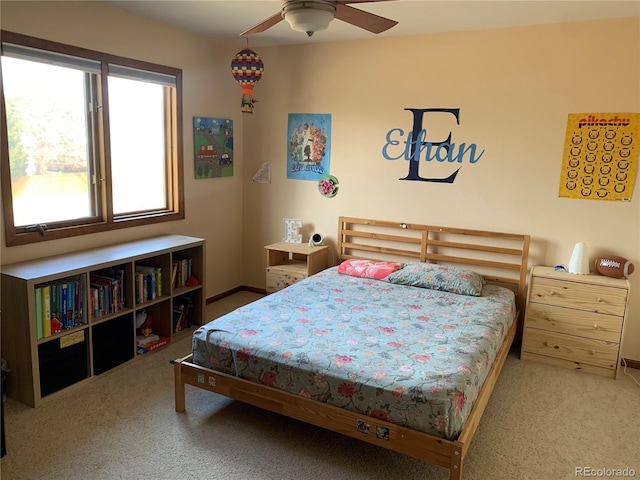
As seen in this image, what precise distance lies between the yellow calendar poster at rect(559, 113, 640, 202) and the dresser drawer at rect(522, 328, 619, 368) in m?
1.03

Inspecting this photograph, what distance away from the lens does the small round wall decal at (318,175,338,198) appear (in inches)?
174

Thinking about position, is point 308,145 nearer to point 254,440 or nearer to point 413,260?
point 413,260

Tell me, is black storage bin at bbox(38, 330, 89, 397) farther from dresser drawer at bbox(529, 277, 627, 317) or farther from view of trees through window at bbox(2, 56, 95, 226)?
dresser drawer at bbox(529, 277, 627, 317)

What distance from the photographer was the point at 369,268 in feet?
13.0

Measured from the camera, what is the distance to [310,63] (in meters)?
4.36

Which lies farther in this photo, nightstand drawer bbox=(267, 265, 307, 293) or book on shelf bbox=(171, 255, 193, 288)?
nightstand drawer bbox=(267, 265, 307, 293)

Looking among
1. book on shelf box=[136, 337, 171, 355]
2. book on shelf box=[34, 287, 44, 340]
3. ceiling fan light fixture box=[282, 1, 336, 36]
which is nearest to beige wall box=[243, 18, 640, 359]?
book on shelf box=[136, 337, 171, 355]

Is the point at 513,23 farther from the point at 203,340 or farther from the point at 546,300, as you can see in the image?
the point at 203,340

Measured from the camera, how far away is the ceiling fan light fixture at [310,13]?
202 centimetres

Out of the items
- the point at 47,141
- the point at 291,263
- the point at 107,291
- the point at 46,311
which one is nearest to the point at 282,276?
the point at 291,263

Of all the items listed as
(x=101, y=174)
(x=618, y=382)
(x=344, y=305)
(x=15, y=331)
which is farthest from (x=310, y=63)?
A: (x=618, y=382)

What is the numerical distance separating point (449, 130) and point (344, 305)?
1.73m

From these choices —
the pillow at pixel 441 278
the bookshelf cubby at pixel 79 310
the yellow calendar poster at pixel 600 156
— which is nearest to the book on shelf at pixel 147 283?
the bookshelf cubby at pixel 79 310

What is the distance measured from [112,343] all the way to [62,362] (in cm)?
37
